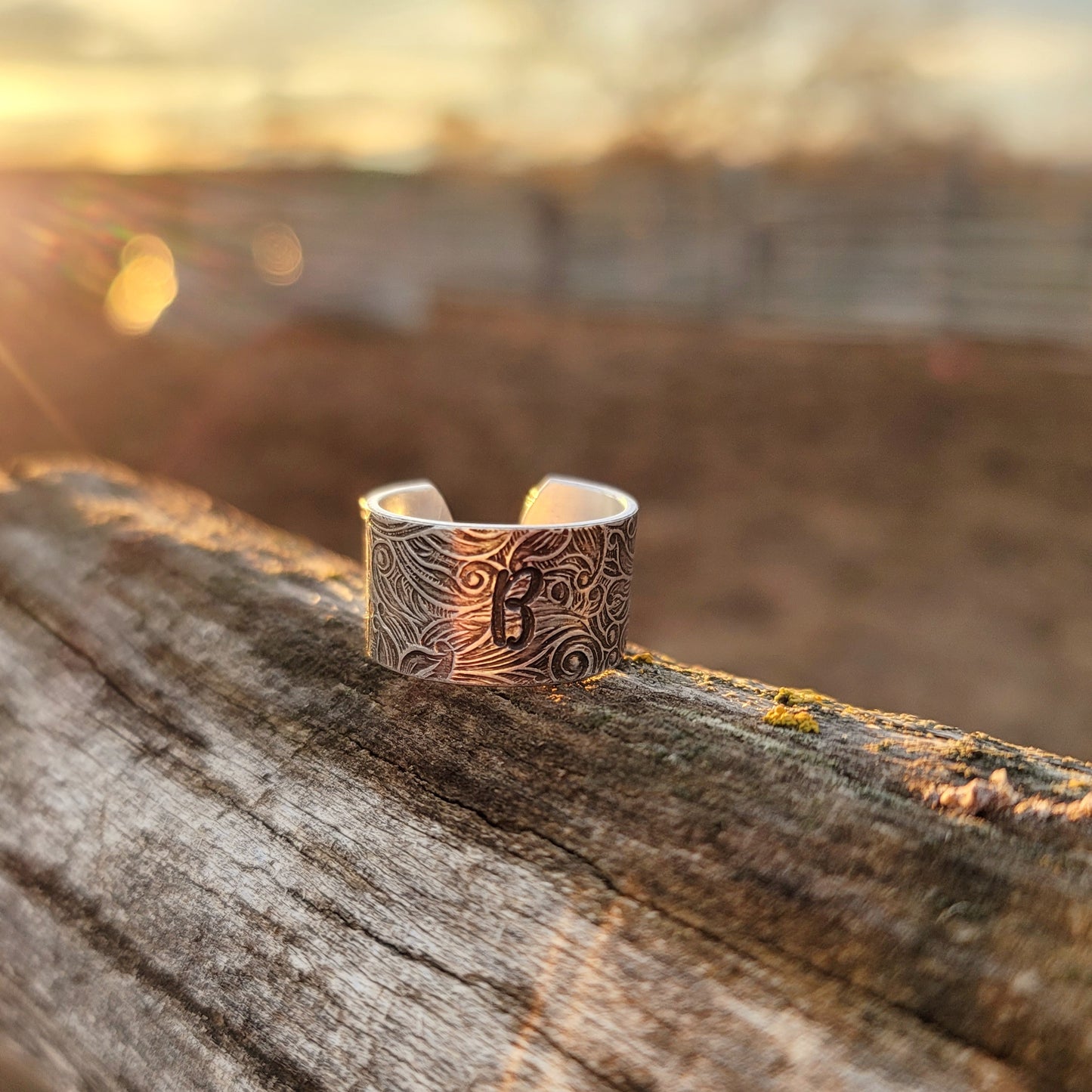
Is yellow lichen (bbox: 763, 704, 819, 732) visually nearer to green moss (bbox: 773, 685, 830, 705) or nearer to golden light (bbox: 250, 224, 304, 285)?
green moss (bbox: 773, 685, 830, 705)

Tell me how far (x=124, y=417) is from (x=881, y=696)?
7.61 meters

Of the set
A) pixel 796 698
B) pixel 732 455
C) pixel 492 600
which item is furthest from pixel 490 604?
pixel 732 455

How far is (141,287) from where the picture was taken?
13.0 m

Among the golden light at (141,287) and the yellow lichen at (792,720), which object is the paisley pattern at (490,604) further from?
the golden light at (141,287)

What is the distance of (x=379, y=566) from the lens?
5.87 feet

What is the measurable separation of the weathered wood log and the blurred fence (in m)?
11.3

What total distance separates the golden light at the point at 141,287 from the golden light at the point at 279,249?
1467 mm

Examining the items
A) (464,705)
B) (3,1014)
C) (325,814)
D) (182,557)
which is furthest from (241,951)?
(182,557)

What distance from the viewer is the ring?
5.55 feet

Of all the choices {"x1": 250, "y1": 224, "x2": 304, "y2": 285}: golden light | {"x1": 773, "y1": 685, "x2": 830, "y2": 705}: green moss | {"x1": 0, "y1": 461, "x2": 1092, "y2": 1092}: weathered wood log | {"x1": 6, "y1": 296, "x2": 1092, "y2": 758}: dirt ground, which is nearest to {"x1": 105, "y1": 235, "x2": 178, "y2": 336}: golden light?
{"x1": 6, "y1": 296, "x2": 1092, "y2": 758}: dirt ground

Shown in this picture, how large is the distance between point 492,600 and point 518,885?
57 centimetres

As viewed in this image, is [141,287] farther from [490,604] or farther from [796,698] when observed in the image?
[796,698]

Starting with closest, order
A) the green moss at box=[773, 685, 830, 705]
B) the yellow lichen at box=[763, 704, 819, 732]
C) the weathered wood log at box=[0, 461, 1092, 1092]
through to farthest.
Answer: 1. the weathered wood log at box=[0, 461, 1092, 1092]
2. the yellow lichen at box=[763, 704, 819, 732]
3. the green moss at box=[773, 685, 830, 705]

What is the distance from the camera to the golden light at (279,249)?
49.0 ft
